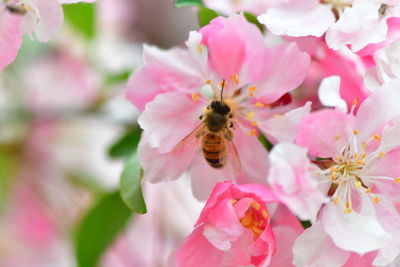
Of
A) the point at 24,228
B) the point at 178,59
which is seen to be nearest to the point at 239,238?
the point at 178,59

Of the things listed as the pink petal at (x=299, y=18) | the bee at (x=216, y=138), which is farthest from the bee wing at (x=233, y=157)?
the pink petal at (x=299, y=18)

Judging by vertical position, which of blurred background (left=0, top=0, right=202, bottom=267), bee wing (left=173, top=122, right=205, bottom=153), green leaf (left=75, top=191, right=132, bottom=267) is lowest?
blurred background (left=0, top=0, right=202, bottom=267)

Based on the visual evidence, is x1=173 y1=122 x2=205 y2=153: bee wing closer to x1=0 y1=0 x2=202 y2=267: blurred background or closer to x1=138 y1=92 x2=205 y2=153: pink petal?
x1=138 y1=92 x2=205 y2=153: pink petal

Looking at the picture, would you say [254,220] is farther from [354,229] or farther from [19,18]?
[19,18]

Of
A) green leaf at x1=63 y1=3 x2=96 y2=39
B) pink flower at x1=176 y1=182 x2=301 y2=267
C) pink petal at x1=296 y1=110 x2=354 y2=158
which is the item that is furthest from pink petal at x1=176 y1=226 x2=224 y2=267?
green leaf at x1=63 y1=3 x2=96 y2=39

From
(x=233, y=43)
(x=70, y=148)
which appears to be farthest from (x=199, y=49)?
(x=70, y=148)

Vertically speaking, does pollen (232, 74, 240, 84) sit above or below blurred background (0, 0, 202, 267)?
above

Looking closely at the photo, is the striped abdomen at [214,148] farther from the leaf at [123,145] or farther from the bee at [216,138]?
the leaf at [123,145]
